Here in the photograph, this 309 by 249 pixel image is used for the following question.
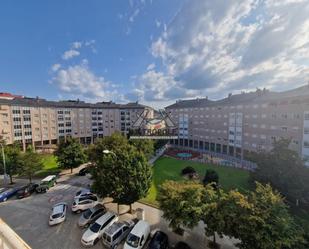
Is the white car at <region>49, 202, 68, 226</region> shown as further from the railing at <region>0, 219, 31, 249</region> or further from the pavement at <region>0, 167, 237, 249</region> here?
the railing at <region>0, 219, 31, 249</region>

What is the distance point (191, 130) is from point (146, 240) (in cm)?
4765

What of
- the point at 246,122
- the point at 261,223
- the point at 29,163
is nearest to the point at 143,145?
the point at 29,163

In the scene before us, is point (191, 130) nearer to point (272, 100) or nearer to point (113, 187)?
point (272, 100)

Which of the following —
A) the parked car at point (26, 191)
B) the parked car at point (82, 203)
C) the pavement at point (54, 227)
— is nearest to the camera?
the pavement at point (54, 227)

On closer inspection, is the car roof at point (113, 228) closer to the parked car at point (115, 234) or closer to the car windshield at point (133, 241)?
the parked car at point (115, 234)

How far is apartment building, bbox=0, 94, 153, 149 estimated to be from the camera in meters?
45.3

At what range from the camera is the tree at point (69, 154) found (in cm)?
2683

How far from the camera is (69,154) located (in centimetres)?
2703

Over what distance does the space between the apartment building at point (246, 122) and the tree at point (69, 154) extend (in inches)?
743

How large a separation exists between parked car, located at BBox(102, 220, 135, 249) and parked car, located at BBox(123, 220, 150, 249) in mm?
961

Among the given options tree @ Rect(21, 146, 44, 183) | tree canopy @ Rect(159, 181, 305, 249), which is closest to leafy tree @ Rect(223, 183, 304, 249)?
tree canopy @ Rect(159, 181, 305, 249)

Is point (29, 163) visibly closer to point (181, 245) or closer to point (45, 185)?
point (45, 185)

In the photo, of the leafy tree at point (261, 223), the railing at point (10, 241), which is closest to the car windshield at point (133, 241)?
the leafy tree at point (261, 223)

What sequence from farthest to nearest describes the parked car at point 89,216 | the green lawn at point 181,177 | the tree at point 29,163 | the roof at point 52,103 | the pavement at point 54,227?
the roof at point 52,103, the tree at point 29,163, the green lawn at point 181,177, the parked car at point 89,216, the pavement at point 54,227
